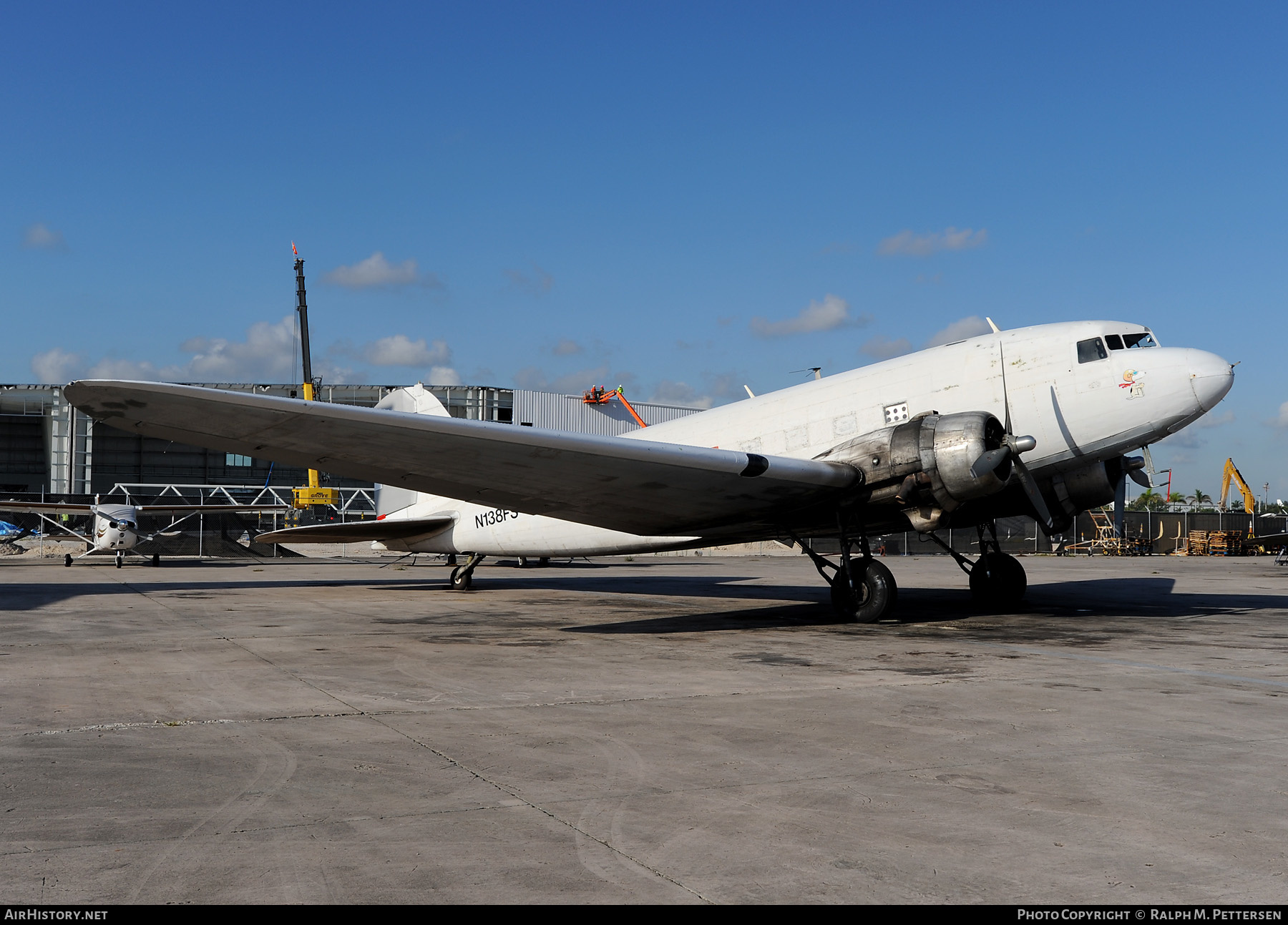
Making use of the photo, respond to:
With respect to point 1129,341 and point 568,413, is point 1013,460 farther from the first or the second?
point 568,413

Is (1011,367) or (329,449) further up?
(1011,367)

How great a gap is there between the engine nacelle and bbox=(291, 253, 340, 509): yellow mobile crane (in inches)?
1864

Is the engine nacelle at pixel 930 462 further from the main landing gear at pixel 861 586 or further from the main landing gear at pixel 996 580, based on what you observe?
the main landing gear at pixel 996 580

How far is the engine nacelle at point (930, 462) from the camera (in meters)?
13.1

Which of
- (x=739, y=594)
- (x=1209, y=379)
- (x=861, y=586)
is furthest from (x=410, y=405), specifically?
(x=1209, y=379)

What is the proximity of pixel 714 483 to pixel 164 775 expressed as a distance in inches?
355

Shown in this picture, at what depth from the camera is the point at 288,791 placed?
16.6ft

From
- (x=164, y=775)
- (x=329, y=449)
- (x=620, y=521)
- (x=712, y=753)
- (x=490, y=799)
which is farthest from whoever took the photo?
(x=620, y=521)

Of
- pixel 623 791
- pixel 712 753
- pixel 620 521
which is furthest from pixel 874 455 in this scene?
pixel 623 791

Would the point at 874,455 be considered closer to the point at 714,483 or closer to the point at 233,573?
the point at 714,483

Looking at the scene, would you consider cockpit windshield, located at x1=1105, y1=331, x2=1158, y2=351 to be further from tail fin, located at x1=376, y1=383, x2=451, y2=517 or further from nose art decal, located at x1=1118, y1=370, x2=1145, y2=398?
tail fin, located at x1=376, y1=383, x2=451, y2=517

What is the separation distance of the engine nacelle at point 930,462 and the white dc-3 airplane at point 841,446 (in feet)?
0.08

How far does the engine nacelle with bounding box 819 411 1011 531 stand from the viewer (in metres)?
13.1

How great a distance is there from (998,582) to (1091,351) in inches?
215
